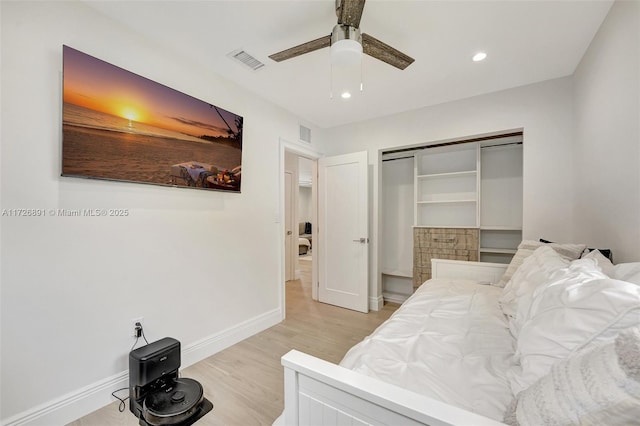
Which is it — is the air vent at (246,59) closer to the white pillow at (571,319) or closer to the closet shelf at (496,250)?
the white pillow at (571,319)

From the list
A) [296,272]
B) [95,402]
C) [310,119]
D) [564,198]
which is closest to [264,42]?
[310,119]

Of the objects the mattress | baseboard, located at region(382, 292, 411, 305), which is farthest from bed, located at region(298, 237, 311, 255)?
the mattress

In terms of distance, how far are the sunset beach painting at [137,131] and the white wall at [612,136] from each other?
2788 mm

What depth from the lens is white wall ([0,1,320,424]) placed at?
1.51 meters

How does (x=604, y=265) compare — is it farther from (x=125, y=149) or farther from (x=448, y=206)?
(x=125, y=149)

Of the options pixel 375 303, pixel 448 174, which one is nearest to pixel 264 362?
pixel 375 303

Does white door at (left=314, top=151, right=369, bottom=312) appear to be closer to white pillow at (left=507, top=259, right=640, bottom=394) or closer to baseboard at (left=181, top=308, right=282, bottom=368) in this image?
baseboard at (left=181, top=308, right=282, bottom=368)

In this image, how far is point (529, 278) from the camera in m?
1.54

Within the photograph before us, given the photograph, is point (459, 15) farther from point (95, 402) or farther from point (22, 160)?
point (95, 402)

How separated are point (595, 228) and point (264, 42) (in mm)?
2863

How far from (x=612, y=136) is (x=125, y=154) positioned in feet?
10.6

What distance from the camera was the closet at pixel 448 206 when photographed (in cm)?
339

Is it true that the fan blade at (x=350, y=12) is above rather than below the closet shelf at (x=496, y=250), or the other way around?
above

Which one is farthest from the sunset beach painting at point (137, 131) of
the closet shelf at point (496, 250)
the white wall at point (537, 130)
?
the closet shelf at point (496, 250)
